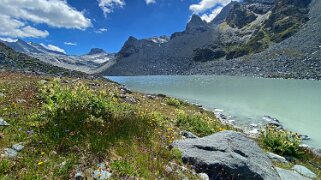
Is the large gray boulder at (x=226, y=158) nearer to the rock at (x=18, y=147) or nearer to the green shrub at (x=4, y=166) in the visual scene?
the rock at (x=18, y=147)

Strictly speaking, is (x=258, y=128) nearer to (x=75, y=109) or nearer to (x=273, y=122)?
(x=273, y=122)

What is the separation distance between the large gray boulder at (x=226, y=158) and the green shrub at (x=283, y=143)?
5279mm

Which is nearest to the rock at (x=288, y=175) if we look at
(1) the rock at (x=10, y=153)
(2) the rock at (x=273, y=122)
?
(1) the rock at (x=10, y=153)

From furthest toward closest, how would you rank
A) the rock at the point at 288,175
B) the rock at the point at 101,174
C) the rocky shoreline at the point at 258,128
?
the rocky shoreline at the point at 258,128
the rock at the point at 288,175
the rock at the point at 101,174

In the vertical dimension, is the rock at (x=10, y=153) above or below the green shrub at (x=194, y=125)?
above

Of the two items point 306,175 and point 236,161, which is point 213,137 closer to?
point 236,161

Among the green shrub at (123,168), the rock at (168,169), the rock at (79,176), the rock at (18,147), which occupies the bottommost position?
the rock at (168,169)

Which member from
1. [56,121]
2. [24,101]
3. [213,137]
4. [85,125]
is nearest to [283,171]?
[213,137]

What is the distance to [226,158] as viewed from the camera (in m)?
9.07

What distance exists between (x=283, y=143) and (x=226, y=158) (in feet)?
25.2

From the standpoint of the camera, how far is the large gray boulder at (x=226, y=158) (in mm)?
8844

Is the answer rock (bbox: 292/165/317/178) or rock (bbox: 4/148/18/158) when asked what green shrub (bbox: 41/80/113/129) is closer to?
rock (bbox: 4/148/18/158)

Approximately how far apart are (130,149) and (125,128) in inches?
59.3

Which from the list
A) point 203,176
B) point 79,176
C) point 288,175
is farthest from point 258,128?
point 79,176
